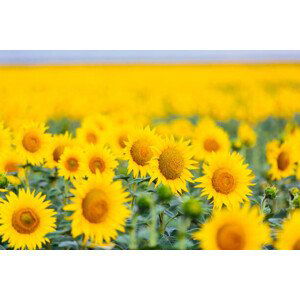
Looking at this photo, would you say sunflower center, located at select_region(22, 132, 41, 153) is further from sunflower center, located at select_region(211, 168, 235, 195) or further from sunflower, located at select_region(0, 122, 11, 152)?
sunflower center, located at select_region(211, 168, 235, 195)

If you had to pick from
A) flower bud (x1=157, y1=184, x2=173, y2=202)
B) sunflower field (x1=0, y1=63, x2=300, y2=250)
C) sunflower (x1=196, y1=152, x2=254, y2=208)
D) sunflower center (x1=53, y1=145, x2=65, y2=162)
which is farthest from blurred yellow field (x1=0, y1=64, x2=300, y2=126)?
flower bud (x1=157, y1=184, x2=173, y2=202)

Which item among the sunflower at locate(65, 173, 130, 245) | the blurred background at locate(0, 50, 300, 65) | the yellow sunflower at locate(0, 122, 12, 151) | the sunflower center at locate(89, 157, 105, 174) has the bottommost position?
the sunflower at locate(65, 173, 130, 245)

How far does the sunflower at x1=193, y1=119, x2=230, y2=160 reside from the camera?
2950mm

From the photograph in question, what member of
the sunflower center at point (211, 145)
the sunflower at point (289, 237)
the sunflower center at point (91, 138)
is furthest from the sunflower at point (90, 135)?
the sunflower at point (289, 237)

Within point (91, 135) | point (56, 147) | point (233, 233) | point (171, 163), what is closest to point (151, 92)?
point (91, 135)

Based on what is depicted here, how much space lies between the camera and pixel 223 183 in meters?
2.65

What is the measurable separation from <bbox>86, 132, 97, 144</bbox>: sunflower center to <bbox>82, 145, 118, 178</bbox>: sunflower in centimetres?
21

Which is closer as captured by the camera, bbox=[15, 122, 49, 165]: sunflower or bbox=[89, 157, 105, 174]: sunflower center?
bbox=[89, 157, 105, 174]: sunflower center

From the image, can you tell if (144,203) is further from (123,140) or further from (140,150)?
(123,140)

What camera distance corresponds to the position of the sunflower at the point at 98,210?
246 centimetres

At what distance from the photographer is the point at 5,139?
2965 mm

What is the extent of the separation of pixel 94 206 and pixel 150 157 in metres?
0.37

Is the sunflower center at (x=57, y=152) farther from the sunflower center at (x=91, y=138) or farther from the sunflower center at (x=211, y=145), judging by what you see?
the sunflower center at (x=211, y=145)
